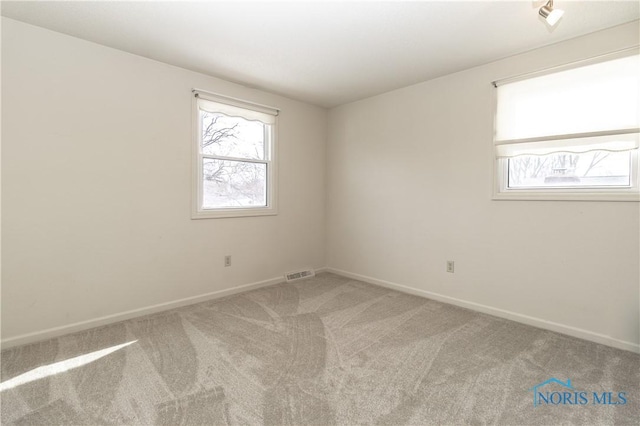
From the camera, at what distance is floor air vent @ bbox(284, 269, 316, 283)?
4.16 m

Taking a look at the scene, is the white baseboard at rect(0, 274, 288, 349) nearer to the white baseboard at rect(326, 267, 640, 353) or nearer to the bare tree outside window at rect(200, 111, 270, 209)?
the bare tree outside window at rect(200, 111, 270, 209)

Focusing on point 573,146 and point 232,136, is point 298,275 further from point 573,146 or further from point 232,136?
point 573,146

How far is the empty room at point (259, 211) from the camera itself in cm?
189

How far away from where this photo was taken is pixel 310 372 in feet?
6.66

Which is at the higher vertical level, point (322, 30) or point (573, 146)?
point (322, 30)

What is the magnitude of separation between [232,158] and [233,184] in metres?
0.30

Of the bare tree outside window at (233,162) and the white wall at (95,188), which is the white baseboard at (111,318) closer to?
the white wall at (95,188)

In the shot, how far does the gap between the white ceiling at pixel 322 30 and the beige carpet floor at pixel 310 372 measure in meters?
2.43

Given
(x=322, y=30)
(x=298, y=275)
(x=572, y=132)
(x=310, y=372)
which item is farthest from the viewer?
(x=298, y=275)

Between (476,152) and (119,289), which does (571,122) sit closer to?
(476,152)

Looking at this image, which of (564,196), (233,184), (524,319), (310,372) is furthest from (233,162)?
(524,319)

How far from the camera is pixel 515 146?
288 centimetres

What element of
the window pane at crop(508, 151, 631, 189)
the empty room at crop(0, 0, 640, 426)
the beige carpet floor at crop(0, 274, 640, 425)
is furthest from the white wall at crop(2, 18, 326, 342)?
the window pane at crop(508, 151, 631, 189)

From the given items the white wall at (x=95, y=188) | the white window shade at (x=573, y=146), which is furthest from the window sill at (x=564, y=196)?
the white wall at (x=95, y=188)
